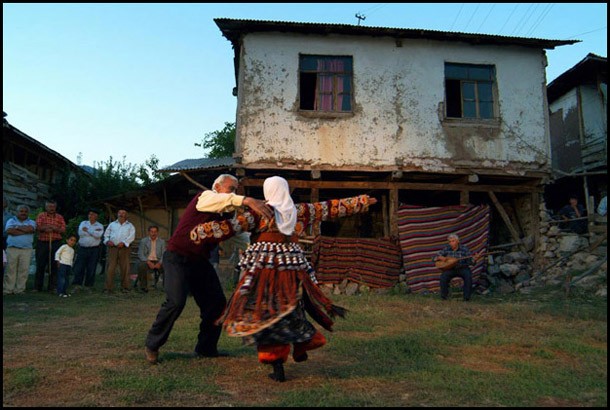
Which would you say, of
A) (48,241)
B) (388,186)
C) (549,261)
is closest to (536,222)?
(549,261)

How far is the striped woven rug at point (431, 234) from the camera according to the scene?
10664 millimetres

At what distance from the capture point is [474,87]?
1161 centimetres

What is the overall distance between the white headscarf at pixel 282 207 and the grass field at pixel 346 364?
1.17 m

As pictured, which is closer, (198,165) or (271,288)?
(271,288)

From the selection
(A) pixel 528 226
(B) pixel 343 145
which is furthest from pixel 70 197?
(A) pixel 528 226

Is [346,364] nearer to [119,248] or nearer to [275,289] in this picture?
[275,289]

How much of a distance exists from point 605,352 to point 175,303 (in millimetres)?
3956

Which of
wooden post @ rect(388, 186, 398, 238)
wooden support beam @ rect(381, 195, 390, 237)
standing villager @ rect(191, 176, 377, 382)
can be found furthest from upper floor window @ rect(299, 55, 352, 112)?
standing villager @ rect(191, 176, 377, 382)

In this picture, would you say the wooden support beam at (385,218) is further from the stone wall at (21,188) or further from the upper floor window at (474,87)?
the stone wall at (21,188)

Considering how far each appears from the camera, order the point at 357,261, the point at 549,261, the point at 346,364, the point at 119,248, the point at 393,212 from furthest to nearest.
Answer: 1. the point at 549,261
2. the point at 393,212
3. the point at 357,261
4. the point at 119,248
5. the point at 346,364

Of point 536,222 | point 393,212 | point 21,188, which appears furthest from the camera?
point 21,188

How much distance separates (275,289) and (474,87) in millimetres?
9603

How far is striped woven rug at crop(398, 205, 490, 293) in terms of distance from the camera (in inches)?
420

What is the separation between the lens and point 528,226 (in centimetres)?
1216
